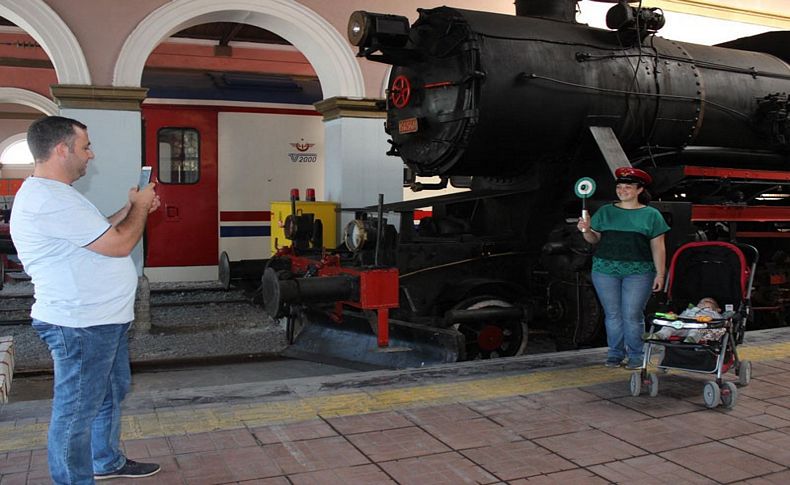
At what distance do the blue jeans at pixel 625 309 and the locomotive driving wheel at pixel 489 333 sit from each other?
1.12 metres

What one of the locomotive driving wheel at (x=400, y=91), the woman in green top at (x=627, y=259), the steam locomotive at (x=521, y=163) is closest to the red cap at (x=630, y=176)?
the woman in green top at (x=627, y=259)

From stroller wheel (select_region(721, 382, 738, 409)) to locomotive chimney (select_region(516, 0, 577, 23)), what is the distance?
11.8ft

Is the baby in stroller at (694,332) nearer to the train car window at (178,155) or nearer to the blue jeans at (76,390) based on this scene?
the blue jeans at (76,390)

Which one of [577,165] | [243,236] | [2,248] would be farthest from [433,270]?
[2,248]

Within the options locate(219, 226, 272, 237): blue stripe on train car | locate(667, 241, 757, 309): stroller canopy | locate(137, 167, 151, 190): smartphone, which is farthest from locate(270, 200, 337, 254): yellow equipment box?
locate(137, 167, 151, 190): smartphone

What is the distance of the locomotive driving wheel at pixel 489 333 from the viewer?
6.05 meters

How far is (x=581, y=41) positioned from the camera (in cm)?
611

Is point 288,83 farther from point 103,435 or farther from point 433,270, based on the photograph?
point 103,435

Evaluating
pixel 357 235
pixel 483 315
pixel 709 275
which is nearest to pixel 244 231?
pixel 357 235

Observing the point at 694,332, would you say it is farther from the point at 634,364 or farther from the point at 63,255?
A: the point at 63,255

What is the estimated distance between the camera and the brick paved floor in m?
3.23

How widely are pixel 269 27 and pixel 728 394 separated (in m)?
6.77

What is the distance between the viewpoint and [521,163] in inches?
248

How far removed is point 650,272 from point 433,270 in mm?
1841
